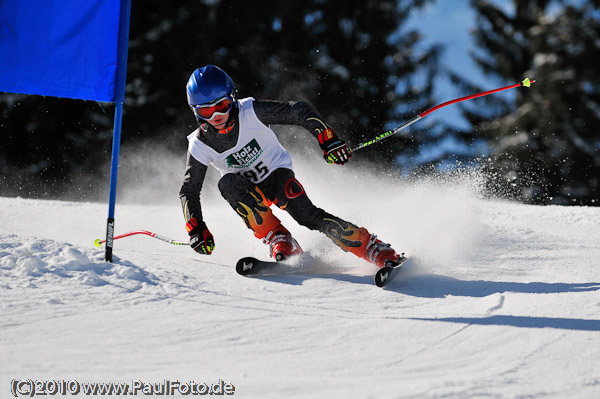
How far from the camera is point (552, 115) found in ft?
54.8

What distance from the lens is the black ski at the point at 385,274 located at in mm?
3096

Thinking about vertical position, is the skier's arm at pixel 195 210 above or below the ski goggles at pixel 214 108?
below

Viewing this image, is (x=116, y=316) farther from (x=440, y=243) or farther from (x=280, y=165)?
(x=440, y=243)

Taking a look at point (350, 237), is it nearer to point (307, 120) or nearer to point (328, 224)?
point (328, 224)

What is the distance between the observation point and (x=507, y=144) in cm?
1681

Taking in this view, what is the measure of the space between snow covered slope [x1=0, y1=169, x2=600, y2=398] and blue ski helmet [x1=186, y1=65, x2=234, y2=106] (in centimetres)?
94

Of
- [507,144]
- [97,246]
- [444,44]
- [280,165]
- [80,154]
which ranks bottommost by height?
[97,246]

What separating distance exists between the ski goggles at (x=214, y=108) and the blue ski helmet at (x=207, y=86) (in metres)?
0.02

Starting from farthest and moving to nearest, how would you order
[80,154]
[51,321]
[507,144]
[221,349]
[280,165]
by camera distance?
[507,144]
[80,154]
[280,165]
[51,321]
[221,349]

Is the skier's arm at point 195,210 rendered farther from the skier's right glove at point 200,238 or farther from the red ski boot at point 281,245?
the red ski boot at point 281,245

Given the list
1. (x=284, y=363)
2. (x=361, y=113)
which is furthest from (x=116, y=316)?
(x=361, y=113)

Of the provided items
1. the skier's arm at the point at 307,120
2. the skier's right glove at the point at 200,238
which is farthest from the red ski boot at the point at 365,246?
the skier's right glove at the point at 200,238

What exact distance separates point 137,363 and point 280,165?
2.05 metres

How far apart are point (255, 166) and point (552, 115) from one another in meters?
14.9
